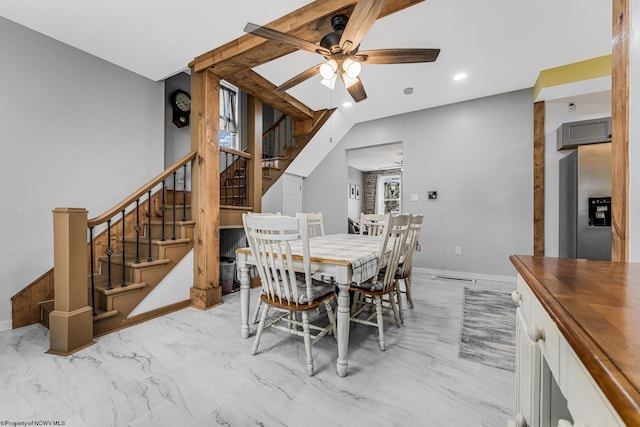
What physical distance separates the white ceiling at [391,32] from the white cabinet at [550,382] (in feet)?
7.88

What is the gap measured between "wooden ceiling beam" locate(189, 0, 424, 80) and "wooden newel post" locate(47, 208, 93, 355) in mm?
1893

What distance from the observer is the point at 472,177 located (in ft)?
13.0

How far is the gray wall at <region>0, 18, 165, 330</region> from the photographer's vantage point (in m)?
2.32

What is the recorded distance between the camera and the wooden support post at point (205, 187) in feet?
9.29

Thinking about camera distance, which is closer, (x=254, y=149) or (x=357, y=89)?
(x=357, y=89)

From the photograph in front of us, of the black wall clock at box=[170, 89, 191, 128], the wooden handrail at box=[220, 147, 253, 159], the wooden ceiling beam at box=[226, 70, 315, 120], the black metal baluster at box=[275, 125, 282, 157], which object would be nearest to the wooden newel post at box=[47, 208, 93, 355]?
the wooden handrail at box=[220, 147, 253, 159]

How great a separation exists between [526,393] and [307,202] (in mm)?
4776

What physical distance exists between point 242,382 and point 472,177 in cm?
397

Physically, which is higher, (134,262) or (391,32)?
(391,32)

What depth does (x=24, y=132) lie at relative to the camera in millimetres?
2398

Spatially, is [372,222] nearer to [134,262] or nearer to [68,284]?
[134,262]

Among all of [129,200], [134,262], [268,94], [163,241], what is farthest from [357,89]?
[134,262]

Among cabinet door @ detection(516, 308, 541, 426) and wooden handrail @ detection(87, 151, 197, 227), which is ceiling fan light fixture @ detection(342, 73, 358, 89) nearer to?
wooden handrail @ detection(87, 151, 197, 227)

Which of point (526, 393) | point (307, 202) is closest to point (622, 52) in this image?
point (526, 393)
